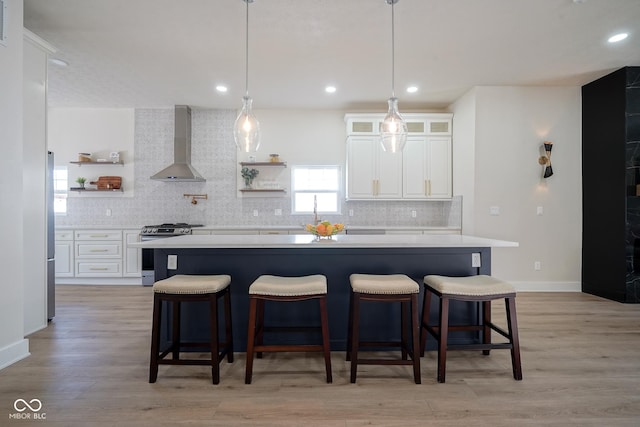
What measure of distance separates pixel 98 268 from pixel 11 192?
281 cm

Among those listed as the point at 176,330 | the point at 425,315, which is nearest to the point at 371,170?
the point at 425,315

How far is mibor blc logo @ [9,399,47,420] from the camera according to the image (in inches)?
66.6


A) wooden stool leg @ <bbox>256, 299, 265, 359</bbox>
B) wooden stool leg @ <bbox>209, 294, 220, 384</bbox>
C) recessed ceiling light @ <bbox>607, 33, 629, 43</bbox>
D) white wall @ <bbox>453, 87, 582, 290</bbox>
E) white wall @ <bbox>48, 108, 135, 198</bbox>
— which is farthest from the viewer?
white wall @ <bbox>48, 108, 135, 198</bbox>

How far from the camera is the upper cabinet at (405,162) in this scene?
16.1ft

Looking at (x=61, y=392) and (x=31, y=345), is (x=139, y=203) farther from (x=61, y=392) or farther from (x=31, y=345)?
(x=61, y=392)

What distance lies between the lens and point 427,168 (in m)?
4.93

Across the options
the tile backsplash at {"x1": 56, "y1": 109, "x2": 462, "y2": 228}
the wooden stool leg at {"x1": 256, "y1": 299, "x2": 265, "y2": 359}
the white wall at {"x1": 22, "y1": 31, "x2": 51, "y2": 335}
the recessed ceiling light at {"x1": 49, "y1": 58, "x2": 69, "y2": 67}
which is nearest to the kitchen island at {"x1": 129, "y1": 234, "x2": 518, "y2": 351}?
the wooden stool leg at {"x1": 256, "y1": 299, "x2": 265, "y2": 359}

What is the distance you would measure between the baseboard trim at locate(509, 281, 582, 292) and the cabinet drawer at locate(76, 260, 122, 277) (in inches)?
229

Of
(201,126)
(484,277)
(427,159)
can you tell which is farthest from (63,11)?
(427,159)

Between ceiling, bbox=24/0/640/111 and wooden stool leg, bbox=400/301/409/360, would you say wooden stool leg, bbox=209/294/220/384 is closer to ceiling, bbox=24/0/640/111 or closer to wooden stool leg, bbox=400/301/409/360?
wooden stool leg, bbox=400/301/409/360

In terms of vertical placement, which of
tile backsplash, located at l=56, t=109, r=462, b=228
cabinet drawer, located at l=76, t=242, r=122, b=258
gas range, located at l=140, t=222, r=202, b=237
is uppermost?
tile backsplash, located at l=56, t=109, r=462, b=228

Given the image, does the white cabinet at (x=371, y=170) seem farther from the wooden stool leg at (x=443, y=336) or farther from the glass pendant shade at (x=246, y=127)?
the wooden stool leg at (x=443, y=336)

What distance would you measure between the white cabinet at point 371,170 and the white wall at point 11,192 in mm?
3790

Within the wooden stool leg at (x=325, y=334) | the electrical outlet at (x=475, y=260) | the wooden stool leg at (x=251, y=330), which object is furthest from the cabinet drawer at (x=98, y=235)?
the electrical outlet at (x=475, y=260)
